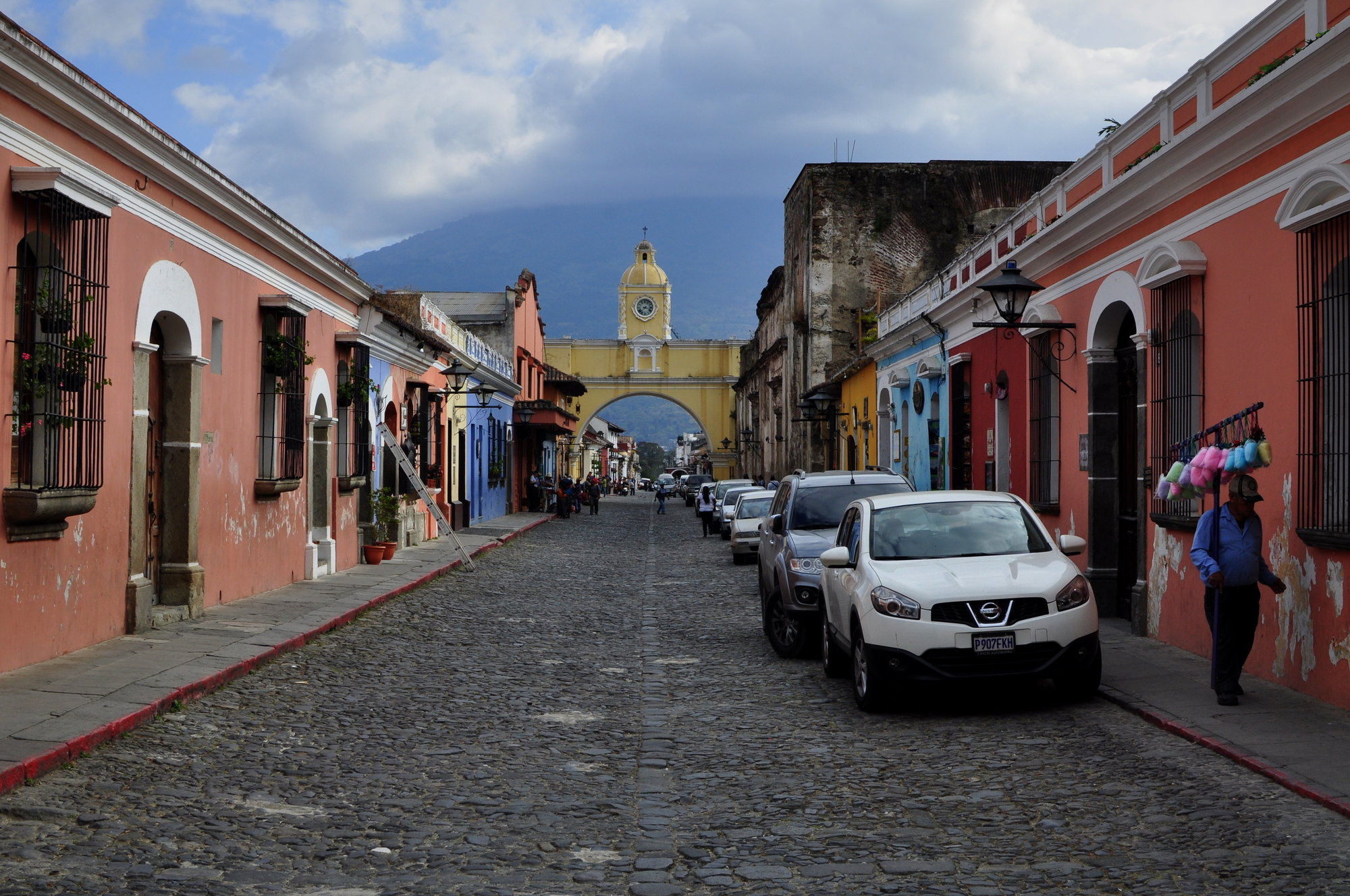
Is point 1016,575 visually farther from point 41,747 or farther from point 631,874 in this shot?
point 41,747

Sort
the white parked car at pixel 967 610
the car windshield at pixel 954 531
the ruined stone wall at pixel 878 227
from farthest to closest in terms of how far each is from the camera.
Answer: the ruined stone wall at pixel 878 227 → the car windshield at pixel 954 531 → the white parked car at pixel 967 610

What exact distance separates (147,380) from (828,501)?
6.28 metres

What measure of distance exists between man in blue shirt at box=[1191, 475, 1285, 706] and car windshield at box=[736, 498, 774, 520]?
14729 millimetres

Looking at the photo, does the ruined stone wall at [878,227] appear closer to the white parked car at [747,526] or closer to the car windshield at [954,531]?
the white parked car at [747,526]

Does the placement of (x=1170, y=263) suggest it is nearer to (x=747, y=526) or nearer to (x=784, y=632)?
(x=784, y=632)

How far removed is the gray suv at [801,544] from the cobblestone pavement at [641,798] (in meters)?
0.88

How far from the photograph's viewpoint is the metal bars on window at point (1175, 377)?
33.9ft

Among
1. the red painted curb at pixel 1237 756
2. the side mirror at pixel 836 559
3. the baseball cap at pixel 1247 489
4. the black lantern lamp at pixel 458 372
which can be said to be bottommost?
the red painted curb at pixel 1237 756

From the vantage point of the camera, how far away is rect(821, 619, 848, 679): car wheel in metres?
9.60

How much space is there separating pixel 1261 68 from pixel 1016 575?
3872 mm

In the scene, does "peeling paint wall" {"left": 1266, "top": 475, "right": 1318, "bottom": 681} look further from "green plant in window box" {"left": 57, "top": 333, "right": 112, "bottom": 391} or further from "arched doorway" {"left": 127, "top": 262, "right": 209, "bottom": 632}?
"arched doorway" {"left": 127, "top": 262, "right": 209, "bottom": 632}

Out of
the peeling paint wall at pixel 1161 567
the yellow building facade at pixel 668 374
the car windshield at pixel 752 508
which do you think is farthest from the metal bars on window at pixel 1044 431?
the yellow building facade at pixel 668 374

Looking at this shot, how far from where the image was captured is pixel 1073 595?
8172mm

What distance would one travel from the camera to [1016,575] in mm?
8250
